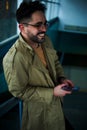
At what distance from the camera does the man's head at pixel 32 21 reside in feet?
5.12

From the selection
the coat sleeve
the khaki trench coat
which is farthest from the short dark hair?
the coat sleeve

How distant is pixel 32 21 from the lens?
156cm

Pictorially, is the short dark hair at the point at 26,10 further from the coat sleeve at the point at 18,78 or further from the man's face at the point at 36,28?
the coat sleeve at the point at 18,78

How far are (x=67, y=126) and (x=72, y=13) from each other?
6338mm

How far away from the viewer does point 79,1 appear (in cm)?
768

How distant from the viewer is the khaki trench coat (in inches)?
58.9

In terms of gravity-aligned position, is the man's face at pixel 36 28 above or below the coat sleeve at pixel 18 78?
above

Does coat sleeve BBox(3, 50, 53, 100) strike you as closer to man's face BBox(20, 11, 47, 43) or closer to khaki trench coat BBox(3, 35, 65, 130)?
khaki trench coat BBox(3, 35, 65, 130)

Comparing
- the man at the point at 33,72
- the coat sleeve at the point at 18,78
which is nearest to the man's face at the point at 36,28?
the man at the point at 33,72

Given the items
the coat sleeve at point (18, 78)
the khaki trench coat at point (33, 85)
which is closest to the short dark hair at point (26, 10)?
the khaki trench coat at point (33, 85)

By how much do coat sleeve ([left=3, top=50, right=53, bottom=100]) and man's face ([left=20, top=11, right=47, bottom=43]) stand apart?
19 centimetres

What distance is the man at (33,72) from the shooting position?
4.93ft

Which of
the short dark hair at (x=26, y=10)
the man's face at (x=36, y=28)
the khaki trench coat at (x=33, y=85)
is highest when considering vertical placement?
the short dark hair at (x=26, y=10)

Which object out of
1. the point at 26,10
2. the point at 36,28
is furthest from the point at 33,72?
the point at 26,10
